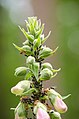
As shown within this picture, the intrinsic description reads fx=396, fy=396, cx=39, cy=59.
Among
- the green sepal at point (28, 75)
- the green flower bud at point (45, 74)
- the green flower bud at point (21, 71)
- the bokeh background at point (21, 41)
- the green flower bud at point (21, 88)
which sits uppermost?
the bokeh background at point (21, 41)

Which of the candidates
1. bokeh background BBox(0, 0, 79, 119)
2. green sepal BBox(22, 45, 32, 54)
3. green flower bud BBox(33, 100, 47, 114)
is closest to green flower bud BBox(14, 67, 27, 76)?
green sepal BBox(22, 45, 32, 54)

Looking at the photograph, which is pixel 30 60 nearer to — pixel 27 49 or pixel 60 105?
pixel 27 49

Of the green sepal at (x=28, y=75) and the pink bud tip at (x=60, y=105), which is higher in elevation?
the green sepal at (x=28, y=75)

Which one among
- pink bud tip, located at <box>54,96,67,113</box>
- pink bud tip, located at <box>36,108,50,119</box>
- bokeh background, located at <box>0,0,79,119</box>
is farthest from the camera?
bokeh background, located at <box>0,0,79,119</box>

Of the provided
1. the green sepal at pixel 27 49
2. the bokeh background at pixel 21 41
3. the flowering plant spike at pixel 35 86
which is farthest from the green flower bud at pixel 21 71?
the bokeh background at pixel 21 41

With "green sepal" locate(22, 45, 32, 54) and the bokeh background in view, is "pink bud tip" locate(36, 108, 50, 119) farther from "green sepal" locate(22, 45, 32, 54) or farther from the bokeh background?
the bokeh background

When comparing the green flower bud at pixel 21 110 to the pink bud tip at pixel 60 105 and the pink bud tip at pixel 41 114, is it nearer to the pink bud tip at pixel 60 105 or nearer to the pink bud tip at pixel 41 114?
the pink bud tip at pixel 41 114
